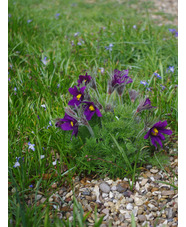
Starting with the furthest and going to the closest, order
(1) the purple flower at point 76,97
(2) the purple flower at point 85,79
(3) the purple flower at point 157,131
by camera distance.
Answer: (2) the purple flower at point 85,79
(1) the purple flower at point 76,97
(3) the purple flower at point 157,131

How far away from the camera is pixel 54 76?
305 cm

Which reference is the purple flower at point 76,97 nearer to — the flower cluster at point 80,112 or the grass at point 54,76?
the flower cluster at point 80,112

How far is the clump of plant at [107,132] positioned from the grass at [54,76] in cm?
13

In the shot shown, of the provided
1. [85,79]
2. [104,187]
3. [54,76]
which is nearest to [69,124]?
[85,79]

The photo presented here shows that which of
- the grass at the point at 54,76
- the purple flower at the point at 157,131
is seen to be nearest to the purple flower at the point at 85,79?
the grass at the point at 54,76

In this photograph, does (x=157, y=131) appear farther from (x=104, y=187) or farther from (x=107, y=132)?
(x=104, y=187)

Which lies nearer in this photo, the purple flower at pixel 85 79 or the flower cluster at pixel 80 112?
the flower cluster at pixel 80 112

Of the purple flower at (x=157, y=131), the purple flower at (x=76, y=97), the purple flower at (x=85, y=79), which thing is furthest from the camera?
the purple flower at (x=85, y=79)

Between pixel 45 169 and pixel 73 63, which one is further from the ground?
→ pixel 73 63

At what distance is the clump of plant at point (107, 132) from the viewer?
1.90m

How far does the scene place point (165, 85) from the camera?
2967 mm

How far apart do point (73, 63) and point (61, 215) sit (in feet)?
6.68
